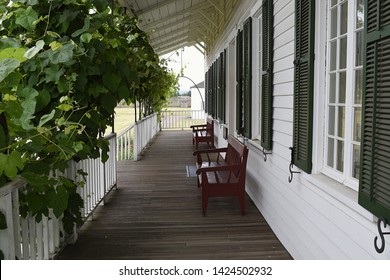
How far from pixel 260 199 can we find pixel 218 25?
716cm

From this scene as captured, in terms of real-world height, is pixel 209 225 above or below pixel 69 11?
below

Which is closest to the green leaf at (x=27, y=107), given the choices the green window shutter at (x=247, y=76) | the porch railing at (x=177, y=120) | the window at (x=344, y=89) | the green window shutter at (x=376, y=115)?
the green window shutter at (x=376, y=115)

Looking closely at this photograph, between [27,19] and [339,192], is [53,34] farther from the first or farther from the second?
[339,192]

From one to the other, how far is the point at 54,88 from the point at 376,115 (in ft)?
6.61

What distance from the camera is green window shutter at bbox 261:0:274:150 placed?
393 centimetres

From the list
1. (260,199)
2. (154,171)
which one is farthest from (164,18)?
(260,199)

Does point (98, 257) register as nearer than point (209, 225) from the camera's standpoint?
Yes

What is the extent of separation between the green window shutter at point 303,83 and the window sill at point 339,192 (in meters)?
0.12

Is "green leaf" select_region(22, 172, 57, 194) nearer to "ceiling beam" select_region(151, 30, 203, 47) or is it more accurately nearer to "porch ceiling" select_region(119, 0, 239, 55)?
"porch ceiling" select_region(119, 0, 239, 55)

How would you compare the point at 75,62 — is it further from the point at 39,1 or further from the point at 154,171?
the point at 154,171

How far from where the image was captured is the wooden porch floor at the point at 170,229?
3377 millimetres

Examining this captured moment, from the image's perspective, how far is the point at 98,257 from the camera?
3.31 m

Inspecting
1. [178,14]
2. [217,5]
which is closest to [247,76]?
[217,5]

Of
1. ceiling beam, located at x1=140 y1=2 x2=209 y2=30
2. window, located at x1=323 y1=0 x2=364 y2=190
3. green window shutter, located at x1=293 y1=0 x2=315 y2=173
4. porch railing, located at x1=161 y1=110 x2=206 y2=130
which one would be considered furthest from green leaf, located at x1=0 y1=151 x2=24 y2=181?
porch railing, located at x1=161 y1=110 x2=206 y2=130
